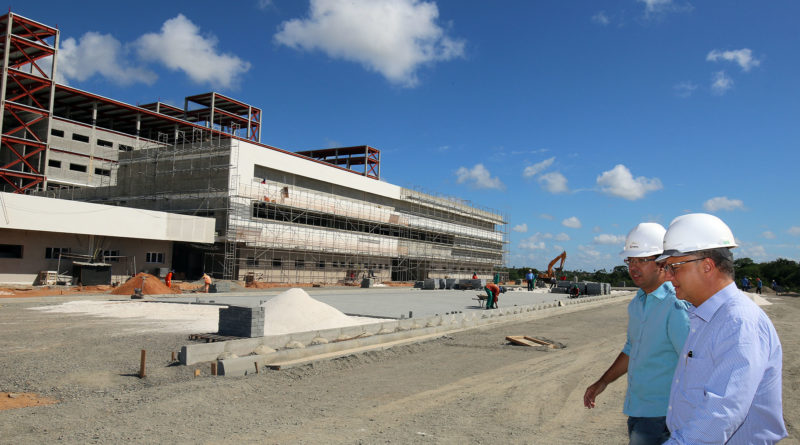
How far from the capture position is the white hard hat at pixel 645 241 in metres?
3.56

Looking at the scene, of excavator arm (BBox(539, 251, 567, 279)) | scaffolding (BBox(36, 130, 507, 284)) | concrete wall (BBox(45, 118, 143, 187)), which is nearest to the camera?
scaffolding (BBox(36, 130, 507, 284))

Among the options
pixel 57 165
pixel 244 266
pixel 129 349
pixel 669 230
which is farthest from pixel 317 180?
pixel 669 230

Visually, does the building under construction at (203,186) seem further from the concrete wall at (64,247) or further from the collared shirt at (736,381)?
the collared shirt at (736,381)

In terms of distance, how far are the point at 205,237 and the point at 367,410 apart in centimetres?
3178

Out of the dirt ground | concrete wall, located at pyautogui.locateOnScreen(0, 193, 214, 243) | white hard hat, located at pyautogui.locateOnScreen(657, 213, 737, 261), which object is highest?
concrete wall, located at pyautogui.locateOnScreen(0, 193, 214, 243)

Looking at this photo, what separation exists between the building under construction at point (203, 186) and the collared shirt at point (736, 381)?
33.9m

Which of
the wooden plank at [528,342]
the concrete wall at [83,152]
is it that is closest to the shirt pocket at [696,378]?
the wooden plank at [528,342]

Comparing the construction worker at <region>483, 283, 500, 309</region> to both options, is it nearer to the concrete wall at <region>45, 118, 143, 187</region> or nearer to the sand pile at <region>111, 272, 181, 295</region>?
the sand pile at <region>111, 272, 181, 295</region>

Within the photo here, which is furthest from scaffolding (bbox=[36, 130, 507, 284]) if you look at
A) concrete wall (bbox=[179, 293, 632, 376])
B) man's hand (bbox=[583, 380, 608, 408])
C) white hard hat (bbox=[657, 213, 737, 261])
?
white hard hat (bbox=[657, 213, 737, 261])

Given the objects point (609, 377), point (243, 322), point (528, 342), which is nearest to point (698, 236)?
point (609, 377)

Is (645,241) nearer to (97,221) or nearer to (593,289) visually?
(97,221)

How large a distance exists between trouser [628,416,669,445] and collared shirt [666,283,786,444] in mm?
1100

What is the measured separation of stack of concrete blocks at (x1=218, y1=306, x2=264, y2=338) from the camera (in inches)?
424

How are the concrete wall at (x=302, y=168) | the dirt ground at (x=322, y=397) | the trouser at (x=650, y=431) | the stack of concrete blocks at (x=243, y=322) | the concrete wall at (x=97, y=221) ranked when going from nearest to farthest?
the trouser at (x=650, y=431) < the dirt ground at (x=322, y=397) < the stack of concrete blocks at (x=243, y=322) < the concrete wall at (x=97, y=221) < the concrete wall at (x=302, y=168)
